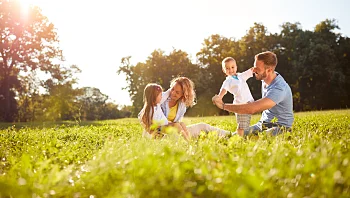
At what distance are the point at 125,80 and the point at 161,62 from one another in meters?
6.12

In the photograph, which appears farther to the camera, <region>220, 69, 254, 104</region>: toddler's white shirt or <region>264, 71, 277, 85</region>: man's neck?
<region>220, 69, 254, 104</region>: toddler's white shirt

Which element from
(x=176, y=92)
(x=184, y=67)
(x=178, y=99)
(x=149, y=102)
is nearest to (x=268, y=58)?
(x=176, y=92)

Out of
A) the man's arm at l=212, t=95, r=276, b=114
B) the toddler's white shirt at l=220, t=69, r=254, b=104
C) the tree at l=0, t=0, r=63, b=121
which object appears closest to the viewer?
the man's arm at l=212, t=95, r=276, b=114

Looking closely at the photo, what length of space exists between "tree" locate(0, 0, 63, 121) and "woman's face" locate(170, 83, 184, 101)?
3177cm

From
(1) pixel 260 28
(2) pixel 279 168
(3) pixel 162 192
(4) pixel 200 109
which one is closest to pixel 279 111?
(2) pixel 279 168

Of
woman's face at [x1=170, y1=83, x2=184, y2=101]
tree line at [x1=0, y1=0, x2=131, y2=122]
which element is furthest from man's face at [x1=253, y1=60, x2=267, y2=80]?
tree line at [x1=0, y1=0, x2=131, y2=122]

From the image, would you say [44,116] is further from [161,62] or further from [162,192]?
[162,192]

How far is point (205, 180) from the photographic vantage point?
10.6 ft

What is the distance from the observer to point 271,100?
6.80 meters

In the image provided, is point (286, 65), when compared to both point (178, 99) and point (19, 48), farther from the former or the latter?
point (178, 99)

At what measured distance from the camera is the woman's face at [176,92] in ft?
28.5

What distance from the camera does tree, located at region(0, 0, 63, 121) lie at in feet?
118

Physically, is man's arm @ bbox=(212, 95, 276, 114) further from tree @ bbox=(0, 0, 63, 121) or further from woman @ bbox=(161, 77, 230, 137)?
tree @ bbox=(0, 0, 63, 121)

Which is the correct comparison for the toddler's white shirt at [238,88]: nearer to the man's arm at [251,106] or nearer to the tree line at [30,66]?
the man's arm at [251,106]
